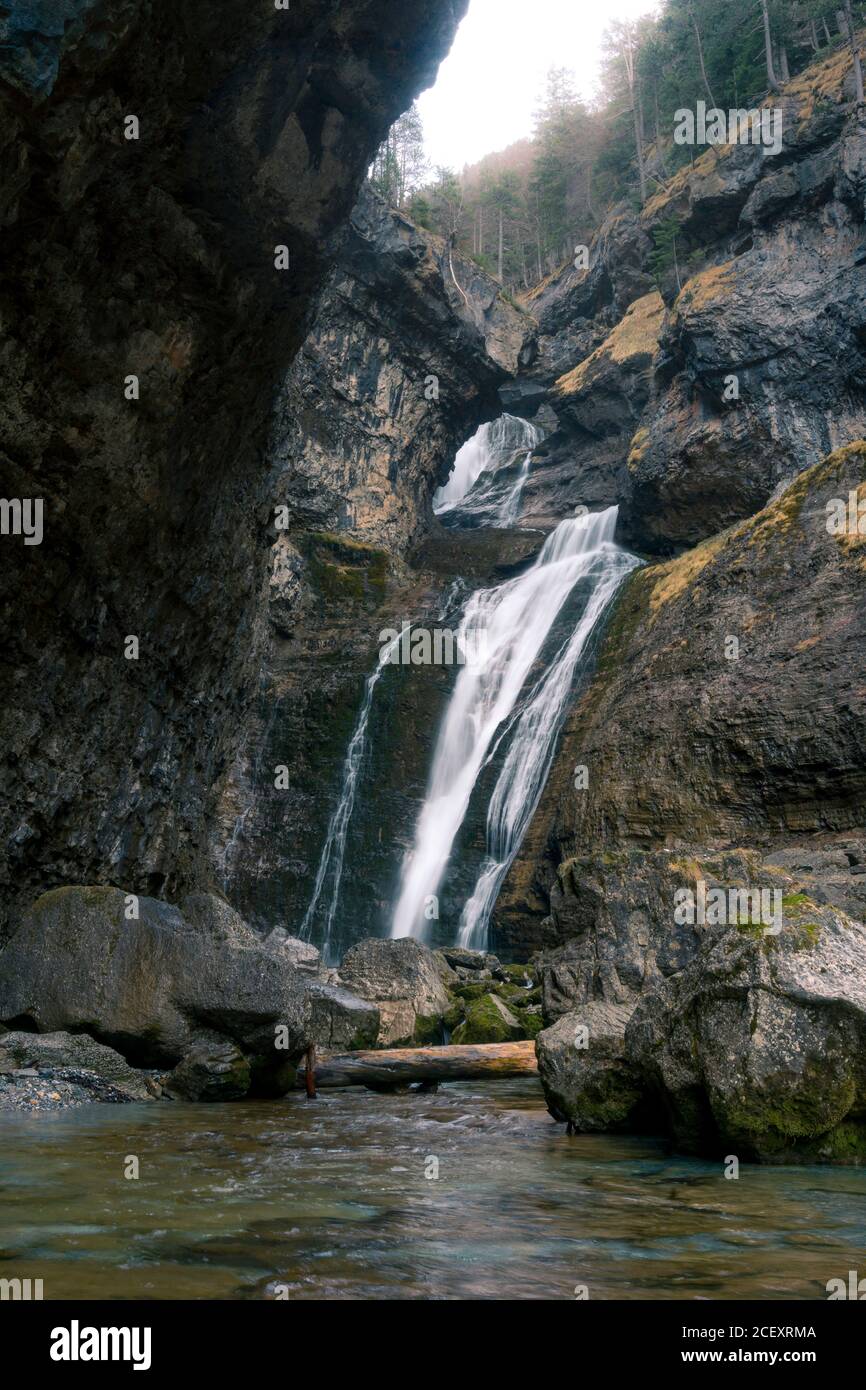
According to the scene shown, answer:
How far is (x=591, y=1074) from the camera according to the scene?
7.37 meters

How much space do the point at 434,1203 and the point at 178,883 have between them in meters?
11.9

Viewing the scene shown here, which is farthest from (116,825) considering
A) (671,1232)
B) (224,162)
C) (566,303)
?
(566,303)

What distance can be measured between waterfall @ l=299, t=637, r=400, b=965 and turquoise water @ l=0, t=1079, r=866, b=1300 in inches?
709

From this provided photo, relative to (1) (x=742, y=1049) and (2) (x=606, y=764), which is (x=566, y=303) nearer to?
(2) (x=606, y=764)

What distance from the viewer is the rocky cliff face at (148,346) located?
8828mm

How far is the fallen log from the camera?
996cm

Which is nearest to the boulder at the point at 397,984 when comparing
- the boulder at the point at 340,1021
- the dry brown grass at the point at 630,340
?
the boulder at the point at 340,1021

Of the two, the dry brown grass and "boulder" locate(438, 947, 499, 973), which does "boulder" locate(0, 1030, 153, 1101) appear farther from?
the dry brown grass

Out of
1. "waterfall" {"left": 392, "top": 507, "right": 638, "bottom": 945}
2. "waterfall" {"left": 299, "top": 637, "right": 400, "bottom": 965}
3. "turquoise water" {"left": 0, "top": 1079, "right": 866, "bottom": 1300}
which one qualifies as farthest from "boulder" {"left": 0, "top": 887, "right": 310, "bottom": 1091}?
"waterfall" {"left": 299, "top": 637, "right": 400, "bottom": 965}

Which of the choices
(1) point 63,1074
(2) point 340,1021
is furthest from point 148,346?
(2) point 340,1021

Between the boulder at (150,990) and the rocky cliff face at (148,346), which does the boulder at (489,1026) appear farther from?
the rocky cliff face at (148,346)

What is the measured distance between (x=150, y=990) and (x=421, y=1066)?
2862 mm

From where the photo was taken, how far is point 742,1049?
5.73 m

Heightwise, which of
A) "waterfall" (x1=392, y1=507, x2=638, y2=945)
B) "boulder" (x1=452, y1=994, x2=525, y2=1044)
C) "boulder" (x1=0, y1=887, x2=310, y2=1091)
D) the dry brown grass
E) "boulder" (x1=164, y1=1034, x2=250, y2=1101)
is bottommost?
"boulder" (x1=452, y1=994, x2=525, y2=1044)
